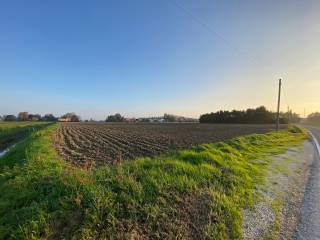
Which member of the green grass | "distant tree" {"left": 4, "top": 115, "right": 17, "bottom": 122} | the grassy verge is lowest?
the grassy verge

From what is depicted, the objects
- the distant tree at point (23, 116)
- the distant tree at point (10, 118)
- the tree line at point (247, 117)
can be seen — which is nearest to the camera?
the tree line at point (247, 117)

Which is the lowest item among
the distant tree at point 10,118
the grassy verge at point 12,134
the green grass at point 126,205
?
the grassy verge at point 12,134

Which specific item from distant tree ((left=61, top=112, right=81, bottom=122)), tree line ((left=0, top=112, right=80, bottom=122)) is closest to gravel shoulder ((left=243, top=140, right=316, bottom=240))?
tree line ((left=0, top=112, right=80, bottom=122))

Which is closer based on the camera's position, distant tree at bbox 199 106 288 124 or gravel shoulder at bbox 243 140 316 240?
gravel shoulder at bbox 243 140 316 240

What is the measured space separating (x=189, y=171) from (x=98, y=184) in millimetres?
2594

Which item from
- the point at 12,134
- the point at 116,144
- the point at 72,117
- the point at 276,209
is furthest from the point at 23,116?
the point at 276,209

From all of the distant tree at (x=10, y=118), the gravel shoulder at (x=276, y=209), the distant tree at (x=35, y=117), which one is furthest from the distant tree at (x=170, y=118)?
the gravel shoulder at (x=276, y=209)

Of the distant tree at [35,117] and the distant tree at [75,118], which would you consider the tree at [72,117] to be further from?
the distant tree at [35,117]

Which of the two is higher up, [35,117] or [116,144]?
[35,117]

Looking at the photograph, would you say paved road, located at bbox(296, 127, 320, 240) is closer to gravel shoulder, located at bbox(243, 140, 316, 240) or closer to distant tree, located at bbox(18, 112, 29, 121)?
gravel shoulder, located at bbox(243, 140, 316, 240)

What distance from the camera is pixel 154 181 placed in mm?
5477

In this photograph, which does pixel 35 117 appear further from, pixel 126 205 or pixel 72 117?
pixel 126 205

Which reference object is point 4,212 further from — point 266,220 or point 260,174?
point 260,174

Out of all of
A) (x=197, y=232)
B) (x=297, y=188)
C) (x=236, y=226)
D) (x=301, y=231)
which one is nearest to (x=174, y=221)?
(x=197, y=232)
